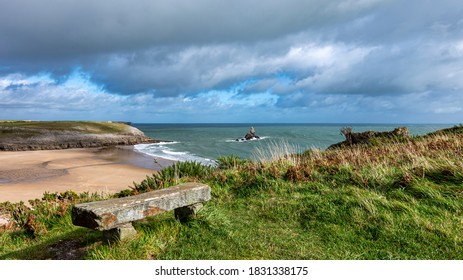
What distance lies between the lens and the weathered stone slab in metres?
4.51

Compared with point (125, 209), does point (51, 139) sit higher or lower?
lower

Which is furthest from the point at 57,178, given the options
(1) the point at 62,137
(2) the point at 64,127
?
(2) the point at 64,127

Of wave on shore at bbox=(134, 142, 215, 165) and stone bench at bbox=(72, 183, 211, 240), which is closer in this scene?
stone bench at bbox=(72, 183, 211, 240)

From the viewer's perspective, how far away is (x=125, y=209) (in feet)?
15.6

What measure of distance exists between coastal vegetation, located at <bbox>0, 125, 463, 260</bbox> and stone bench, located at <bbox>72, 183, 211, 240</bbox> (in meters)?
0.27

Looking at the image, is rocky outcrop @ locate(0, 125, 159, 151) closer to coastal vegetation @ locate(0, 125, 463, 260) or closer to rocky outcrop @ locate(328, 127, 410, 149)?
rocky outcrop @ locate(328, 127, 410, 149)

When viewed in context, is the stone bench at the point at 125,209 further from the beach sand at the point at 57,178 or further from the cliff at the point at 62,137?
the cliff at the point at 62,137

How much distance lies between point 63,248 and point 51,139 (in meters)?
62.9

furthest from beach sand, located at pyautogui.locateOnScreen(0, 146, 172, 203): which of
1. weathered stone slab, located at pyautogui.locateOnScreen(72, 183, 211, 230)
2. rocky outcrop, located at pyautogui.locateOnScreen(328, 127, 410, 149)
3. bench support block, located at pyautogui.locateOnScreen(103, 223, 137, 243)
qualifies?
rocky outcrop, located at pyautogui.locateOnScreen(328, 127, 410, 149)

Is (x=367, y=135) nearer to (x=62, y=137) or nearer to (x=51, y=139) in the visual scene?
(x=51, y=139)

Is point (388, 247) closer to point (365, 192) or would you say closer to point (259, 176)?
point (365, 192)

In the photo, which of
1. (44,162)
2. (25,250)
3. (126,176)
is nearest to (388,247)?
(25,250)

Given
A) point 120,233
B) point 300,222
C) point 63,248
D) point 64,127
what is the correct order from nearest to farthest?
point 120,233, point 63,248, point 300,222, point 64,127

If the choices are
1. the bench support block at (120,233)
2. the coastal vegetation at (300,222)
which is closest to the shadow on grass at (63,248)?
the coastal vegetation at (300,222)
